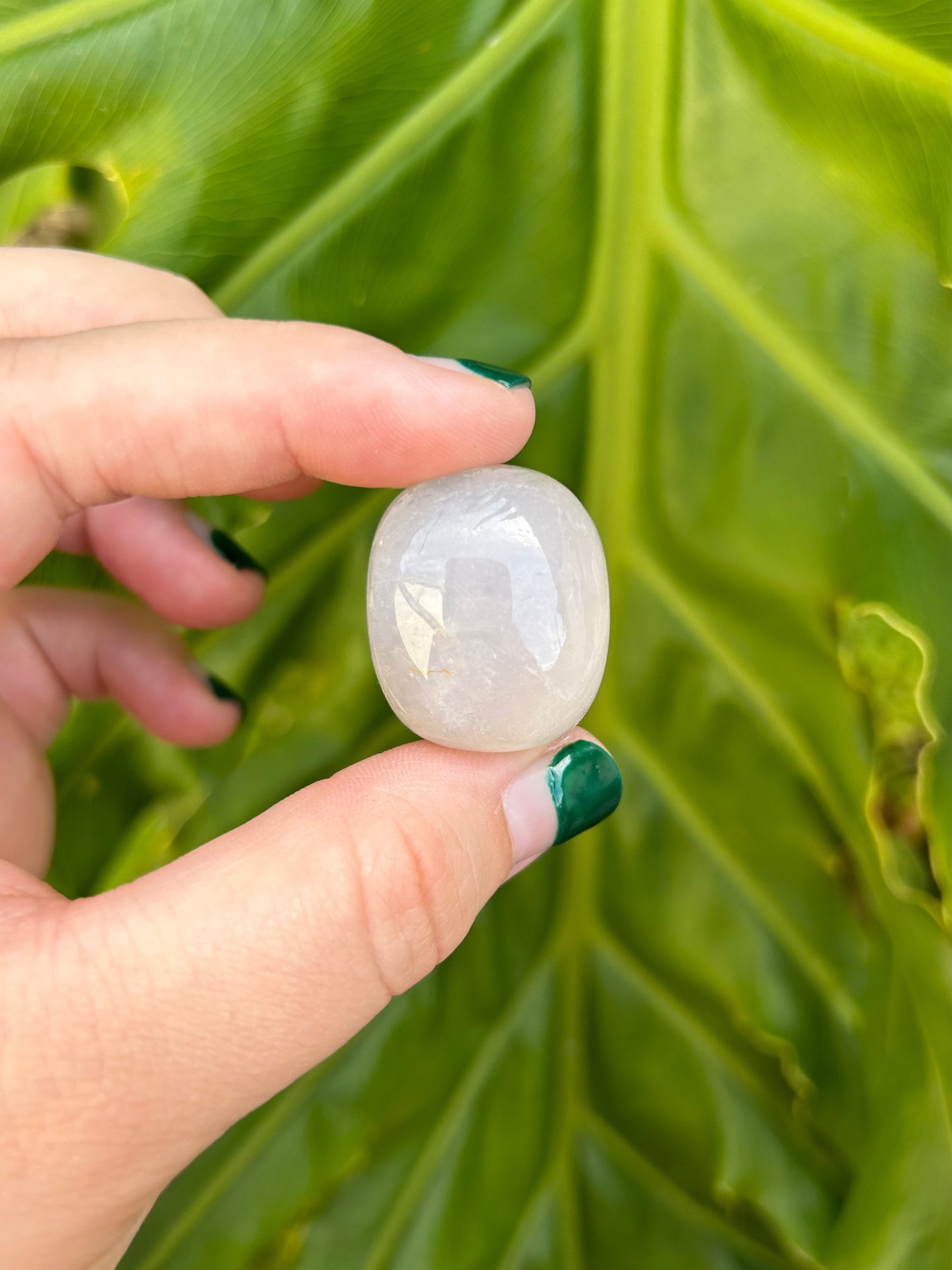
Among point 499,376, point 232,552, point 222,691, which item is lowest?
point 222,691

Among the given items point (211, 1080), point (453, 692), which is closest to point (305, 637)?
point (453, 692)

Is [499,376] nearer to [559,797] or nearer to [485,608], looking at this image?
[485,608]

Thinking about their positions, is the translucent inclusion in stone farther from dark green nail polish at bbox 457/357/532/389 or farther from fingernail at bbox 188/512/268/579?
fingernail at bbox 188/512/268/579

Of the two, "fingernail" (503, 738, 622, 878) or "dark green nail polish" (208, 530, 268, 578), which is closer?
"fingernail" (503, 738, 622, 878)

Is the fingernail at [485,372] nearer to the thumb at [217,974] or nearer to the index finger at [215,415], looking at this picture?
the index finger at [215,415]

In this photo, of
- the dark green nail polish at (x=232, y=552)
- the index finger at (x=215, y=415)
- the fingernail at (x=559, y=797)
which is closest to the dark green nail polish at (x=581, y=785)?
the fingernail at (x=559, y=797)

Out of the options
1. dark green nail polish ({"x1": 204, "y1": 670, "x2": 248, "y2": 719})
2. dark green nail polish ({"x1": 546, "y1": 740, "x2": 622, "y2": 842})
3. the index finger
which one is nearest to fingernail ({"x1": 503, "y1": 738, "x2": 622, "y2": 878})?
dark green nail polish ({"x1": 546, "y1": 740, "x2": 622, "y2": 842})

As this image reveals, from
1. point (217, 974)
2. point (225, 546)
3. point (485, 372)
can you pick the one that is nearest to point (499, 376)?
point (485, 372)
